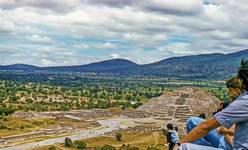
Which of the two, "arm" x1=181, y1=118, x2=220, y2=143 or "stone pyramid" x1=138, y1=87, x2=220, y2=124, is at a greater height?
"arm" x1=181, y1=118, x2=220, y2=143

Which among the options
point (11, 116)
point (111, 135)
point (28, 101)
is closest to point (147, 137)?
point (111, 135)

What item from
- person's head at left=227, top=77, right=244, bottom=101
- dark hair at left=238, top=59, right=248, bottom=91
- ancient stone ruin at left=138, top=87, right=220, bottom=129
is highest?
dark hair at left=238, top=59, right=248, bottom=91

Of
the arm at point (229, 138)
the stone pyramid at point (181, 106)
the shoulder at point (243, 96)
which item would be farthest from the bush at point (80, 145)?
the shoulder at point (243, 96)

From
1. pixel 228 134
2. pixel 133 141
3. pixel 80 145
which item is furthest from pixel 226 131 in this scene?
pixel 133 141

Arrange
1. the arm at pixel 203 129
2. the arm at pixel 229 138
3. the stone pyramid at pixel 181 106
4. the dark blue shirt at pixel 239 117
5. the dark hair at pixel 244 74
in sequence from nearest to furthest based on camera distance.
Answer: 1. the dark blue shirt at pixel 239 117
2. the arm at pixel 203 129
3. the dark hair at pixel 244 74
4. the arm at pixel 229 138
5. the stone pyramid at pixel 181 106

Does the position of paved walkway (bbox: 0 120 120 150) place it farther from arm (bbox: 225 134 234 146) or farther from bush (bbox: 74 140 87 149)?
arm (bbox: 225 134 234 146)

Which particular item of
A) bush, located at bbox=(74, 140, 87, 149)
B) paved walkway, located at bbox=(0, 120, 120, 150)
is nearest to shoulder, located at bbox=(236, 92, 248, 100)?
bush, located at bbox=(74, 140, 87, 149)

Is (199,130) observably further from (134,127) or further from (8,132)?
(134,127)

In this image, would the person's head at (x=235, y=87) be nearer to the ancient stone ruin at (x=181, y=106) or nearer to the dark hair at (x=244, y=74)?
the dark hair at (x=244, y=74)
